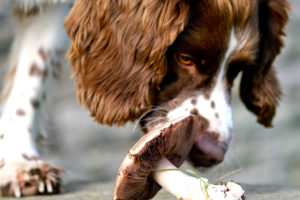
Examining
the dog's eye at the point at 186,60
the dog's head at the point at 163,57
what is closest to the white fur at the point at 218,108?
the dog's head at the point at 163,57

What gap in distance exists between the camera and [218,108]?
281 centimetres

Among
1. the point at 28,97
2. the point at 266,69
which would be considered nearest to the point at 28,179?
the point at 28,97

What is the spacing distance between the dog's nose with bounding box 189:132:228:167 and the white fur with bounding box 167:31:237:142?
4 centimetres

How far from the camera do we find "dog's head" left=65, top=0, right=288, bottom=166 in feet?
9.20

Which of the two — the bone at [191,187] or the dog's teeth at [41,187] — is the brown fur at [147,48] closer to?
the dog's teeth at [41,187]

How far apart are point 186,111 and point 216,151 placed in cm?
26

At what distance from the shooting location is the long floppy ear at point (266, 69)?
327 cm

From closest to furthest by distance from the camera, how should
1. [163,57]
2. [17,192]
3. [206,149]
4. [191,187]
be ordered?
[191,187], [206,149], [163,57], [17,192]

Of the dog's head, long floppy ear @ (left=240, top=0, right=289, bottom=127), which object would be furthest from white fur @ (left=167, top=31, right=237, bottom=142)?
long floppy ear @ (left=240, top=0, right=289, bottom=127)

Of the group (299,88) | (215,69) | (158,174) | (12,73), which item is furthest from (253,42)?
(299,88)

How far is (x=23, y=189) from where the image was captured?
2.95 meters

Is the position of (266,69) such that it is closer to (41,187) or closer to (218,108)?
(218,108)

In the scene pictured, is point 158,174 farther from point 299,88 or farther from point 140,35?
point 299,88

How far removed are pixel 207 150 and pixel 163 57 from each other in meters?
0.48
